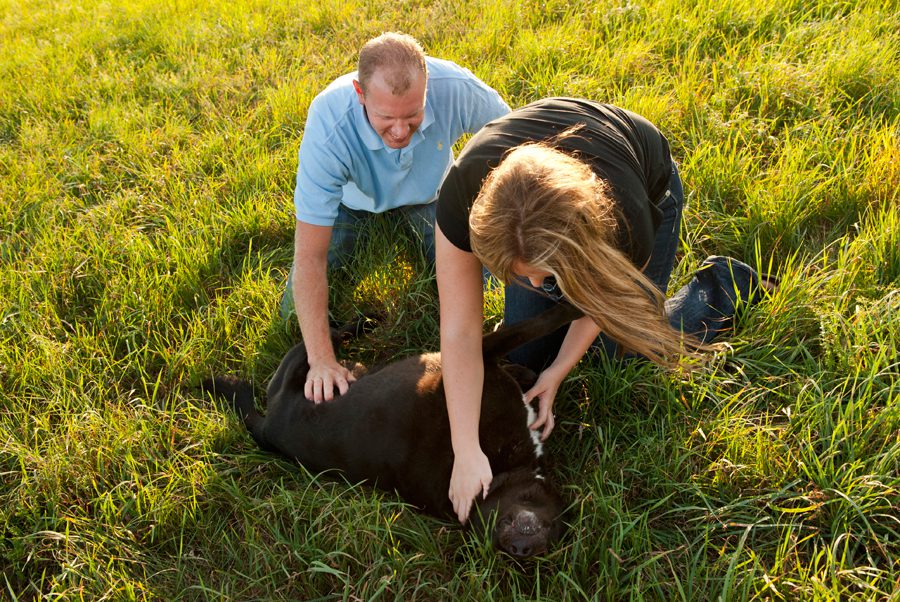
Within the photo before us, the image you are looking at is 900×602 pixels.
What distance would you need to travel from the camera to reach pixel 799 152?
3.24 meters

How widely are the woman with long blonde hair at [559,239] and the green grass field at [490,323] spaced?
29cm

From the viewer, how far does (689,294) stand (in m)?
2.91

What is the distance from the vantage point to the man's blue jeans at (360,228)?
3.50 m

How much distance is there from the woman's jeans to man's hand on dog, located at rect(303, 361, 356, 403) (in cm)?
82

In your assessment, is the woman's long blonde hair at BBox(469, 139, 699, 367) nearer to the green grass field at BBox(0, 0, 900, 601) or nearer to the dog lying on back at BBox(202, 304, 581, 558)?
the dog lying on back at BBox(202, 304, 581, 558)

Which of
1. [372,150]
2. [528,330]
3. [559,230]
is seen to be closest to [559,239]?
[559,230]

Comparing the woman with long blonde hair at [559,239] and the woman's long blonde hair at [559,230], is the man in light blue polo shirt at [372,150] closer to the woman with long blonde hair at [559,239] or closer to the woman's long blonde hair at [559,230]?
the woman with long blonde hair at [559,239]

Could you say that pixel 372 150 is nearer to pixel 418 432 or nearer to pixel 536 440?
pixel 418 432

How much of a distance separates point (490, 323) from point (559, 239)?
136 centimetres

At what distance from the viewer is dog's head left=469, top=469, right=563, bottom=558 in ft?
7.48

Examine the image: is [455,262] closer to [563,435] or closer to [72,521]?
[563,435]

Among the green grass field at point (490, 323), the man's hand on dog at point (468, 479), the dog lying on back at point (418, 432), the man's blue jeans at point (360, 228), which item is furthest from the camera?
the man's blue jeans at point (360, 228)

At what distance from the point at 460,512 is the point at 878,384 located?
1.65 meters

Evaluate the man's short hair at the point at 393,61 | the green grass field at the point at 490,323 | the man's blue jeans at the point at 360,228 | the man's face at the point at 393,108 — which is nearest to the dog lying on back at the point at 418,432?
the green grass field at the point at 490,323
